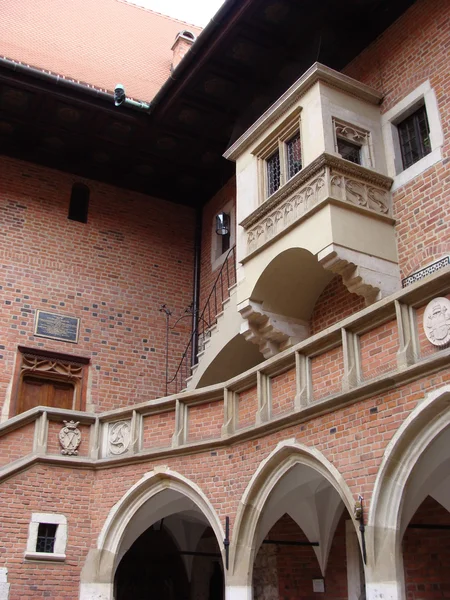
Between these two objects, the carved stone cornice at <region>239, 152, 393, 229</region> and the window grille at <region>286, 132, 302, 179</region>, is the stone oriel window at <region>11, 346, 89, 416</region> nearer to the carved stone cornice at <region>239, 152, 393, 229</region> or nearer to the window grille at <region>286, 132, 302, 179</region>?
A: the carved stone cornice at <region>239, 152, 393, 229</region>

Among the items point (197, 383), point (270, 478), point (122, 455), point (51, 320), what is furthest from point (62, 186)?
point (270, 478)

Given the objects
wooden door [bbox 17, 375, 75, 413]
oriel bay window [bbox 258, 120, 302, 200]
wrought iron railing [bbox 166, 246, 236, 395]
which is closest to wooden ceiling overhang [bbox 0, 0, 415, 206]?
oriel bay window [bbox 258, 120, 302, 200]

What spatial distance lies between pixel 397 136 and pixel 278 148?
1.94m

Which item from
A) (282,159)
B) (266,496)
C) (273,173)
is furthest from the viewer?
(273,173)

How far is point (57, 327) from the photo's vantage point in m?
14.7

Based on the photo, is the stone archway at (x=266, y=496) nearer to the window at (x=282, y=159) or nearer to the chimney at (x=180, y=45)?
the window at (x=282, y=159)

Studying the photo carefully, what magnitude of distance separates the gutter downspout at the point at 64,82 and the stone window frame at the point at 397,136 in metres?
5.28

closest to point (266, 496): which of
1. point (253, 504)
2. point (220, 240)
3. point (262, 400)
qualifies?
point (253, 504)

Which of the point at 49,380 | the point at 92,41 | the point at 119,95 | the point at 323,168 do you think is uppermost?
the point at 92,41

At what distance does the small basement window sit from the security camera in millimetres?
2732

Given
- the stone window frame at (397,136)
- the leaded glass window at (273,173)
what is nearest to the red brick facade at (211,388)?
the stone window frame at (397,136)

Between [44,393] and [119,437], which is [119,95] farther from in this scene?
[119,437]

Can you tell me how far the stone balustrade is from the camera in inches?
283

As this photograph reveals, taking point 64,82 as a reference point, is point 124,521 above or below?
below
